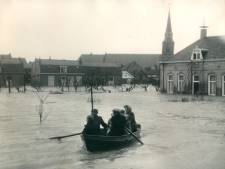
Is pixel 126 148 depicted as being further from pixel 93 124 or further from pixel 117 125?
pixel 93 124

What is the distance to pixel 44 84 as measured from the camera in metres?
85.4

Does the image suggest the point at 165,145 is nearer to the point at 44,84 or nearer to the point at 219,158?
the point at 219,158

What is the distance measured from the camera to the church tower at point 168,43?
169 feet

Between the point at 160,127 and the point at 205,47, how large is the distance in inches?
1065

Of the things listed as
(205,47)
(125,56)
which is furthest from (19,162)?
(125,56)

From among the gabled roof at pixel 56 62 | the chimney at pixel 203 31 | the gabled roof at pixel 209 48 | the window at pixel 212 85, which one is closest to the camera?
the gabled roof at pixel 209 48

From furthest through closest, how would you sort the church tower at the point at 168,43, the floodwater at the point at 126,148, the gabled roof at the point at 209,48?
1. the church tower at the point at 168,43
2. the gabled roof at the point at 209,48
3. the floodwater at the point at 126,148

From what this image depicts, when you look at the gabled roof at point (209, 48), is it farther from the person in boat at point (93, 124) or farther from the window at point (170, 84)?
the person in boat at point (93, 124)

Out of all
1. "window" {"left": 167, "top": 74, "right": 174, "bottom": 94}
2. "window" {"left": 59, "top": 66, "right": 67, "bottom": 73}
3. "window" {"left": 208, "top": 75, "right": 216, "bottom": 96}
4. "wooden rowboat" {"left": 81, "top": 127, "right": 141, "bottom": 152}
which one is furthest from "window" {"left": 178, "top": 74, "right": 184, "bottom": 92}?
"window" {"left": 59, "top": 66, "right": 67, "bottom": 73}

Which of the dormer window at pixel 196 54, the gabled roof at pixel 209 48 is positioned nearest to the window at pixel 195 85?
the dormer window at pixel 196 54

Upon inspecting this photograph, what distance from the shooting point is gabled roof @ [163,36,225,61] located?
1672 inches

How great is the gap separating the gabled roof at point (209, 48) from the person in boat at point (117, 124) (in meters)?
29.2

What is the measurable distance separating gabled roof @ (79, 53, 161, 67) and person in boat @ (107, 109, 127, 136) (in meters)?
110

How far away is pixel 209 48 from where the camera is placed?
44125 mm
